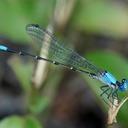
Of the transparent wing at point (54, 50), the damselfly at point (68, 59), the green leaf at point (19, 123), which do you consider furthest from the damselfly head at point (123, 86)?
the green leaf at point (19, 123)

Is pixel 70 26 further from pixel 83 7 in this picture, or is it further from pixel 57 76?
pixel 57 76

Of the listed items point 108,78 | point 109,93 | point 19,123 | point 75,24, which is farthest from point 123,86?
point 75,24

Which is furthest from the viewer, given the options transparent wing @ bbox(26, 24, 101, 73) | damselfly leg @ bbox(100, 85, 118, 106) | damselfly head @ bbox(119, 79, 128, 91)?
transparent wing @ bbox(26, 24, 101, 73)

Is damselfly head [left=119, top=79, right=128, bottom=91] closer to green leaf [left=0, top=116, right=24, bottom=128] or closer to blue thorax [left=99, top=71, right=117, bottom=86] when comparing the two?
blue thorax [left=99, top=71, right=117, bottom=86]

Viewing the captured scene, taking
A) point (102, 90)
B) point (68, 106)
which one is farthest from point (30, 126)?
point (68, 106)

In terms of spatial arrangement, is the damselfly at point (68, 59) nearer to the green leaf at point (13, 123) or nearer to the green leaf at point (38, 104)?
the green leaf at point (38, 104)

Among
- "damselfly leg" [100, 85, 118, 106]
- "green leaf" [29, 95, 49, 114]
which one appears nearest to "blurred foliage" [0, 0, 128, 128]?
"green leaf" [29, 95, 49, 114]

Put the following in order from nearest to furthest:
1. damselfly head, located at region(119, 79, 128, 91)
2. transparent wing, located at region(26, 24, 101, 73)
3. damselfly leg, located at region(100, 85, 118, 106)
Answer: damselfly leg, located at region(100, 85, 118, 106) → damselfly head, located at region(119, 79, 128, 91) → transparent wing, located at region(26, 24, 101, 73)
